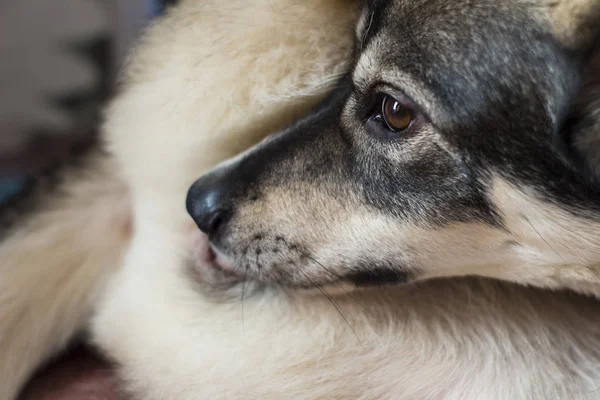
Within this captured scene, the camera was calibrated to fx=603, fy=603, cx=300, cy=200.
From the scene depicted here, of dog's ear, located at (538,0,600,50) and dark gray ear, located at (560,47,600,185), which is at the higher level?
dog's ear, located at (538,0,600,50)

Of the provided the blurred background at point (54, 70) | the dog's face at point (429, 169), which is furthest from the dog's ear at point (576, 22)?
the blurred background at point (54, 70)

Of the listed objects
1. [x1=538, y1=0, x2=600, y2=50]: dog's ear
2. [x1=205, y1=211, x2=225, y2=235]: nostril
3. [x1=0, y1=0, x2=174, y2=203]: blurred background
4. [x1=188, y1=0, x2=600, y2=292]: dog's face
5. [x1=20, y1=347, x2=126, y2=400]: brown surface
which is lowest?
[x1=20, y1=347, x2=126, y2=400]: brown surface

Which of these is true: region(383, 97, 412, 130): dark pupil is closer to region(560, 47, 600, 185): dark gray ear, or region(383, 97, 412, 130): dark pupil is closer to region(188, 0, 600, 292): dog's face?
region(188, 0, 600, 292): dog's face

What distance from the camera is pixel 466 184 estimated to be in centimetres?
80

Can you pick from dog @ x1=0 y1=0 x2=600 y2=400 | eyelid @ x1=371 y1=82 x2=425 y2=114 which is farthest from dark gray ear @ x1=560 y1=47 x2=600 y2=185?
eyelid @ x1=371 y1=82 x2=425 y2=114

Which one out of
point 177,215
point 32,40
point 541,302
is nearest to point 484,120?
point 541,302

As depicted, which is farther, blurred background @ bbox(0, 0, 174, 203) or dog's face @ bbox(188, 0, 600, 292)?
blurred background @ bbox(0, 0, 174, 203)

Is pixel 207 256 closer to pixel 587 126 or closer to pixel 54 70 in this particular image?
pixel 587 126

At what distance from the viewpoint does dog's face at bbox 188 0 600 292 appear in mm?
756

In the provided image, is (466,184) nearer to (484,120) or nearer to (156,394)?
(484,120)

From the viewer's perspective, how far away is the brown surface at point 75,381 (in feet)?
3.67

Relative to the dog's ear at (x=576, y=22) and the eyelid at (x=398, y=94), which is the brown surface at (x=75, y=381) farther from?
the dog's ear at (x=576, y=22)

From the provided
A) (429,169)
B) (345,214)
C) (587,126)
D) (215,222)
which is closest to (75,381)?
(215,222)

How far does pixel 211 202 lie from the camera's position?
3.14ft
